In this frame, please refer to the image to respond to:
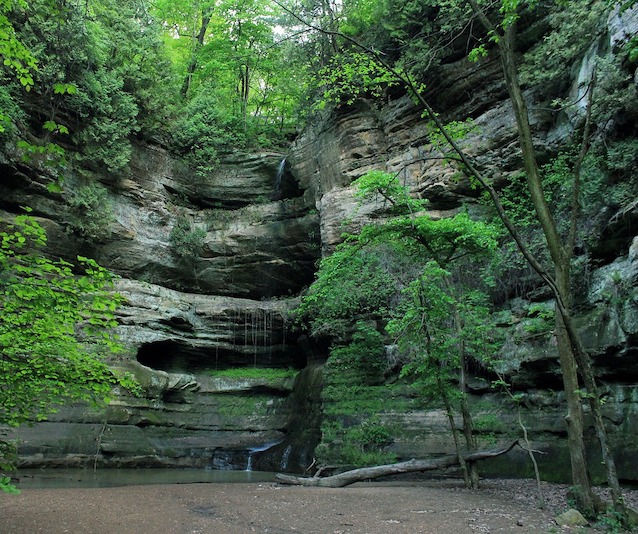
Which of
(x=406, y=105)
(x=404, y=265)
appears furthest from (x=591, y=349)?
(x=406, y=105)

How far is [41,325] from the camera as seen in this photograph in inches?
196

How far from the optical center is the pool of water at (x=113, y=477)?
11.4m

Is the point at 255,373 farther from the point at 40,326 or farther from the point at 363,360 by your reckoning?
the point at 40,326

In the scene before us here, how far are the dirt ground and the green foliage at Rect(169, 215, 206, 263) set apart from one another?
1337 cm

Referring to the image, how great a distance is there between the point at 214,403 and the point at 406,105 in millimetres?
15003

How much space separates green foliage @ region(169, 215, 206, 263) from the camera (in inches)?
862

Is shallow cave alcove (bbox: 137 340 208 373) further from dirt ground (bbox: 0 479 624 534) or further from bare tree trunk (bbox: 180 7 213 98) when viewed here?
bare tree trunk (bbox: 180 7 213 98)

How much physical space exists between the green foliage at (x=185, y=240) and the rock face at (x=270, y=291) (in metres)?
0.09

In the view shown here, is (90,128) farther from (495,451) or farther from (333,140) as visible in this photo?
(495,451)

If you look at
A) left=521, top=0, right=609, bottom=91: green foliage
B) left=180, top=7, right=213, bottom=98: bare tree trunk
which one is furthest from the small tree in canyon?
left=180, top=7, right=213, bottom=98: bare tree trunk

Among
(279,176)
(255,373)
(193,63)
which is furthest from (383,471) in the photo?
(193,63)

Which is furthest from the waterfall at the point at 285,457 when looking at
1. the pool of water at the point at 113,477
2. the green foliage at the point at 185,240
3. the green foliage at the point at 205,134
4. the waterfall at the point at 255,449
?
the green foliage at the point at 205,134

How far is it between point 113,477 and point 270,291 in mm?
12191

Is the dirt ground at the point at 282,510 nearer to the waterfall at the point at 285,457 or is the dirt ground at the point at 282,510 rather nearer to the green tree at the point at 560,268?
the green tree at the point at 560,268
